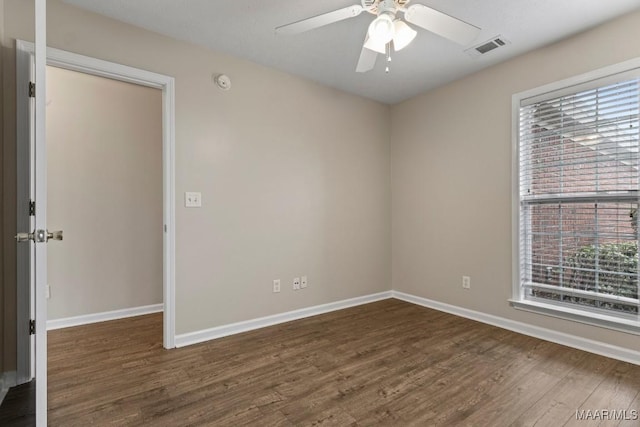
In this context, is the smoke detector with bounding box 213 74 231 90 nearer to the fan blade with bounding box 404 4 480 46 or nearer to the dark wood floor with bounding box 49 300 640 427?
the fan blade with bounding box 404 4 480 46

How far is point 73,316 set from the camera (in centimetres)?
304

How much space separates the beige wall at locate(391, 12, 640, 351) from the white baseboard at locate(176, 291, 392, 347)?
2.05ft

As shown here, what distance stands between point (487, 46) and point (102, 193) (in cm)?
382

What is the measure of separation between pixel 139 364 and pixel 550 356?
2.98 meters

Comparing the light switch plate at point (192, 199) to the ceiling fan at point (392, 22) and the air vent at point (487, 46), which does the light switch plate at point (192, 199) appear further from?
the air vent at point (487, 46)

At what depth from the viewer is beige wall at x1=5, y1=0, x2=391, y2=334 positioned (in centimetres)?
254

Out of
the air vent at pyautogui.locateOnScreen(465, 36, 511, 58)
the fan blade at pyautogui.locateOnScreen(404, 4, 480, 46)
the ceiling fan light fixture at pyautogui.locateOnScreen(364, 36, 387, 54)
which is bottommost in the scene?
the ceiling fan light fixture at pyautogui.locateOnScreen(364, 36, 387, 54)

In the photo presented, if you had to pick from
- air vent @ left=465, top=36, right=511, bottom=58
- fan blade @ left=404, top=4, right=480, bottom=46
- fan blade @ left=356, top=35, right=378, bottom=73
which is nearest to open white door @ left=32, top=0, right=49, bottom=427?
fan blade @ left=356, top=35, right=378, bottom=73

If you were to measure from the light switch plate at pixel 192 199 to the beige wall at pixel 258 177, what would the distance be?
0.13 feet

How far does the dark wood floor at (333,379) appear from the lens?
1700 mm

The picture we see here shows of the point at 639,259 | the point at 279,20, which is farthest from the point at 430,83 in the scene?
the point at 639,259

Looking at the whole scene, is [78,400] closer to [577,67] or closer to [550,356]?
[550,356]

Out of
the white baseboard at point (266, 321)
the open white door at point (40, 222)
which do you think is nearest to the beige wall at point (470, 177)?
the white baseboard at point (266, 321)

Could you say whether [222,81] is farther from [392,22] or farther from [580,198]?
[580,198]
